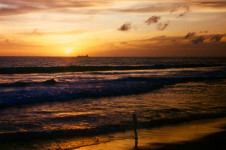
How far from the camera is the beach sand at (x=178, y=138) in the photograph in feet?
22.1

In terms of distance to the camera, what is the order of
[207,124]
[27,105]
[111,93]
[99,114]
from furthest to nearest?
[111,93], [27,105], [99,114], [207,124]

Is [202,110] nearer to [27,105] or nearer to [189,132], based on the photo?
[189,132]

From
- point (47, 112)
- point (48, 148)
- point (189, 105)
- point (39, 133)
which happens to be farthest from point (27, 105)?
point (189, 105)

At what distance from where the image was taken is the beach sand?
6.74 metres

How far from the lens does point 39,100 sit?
14.2m

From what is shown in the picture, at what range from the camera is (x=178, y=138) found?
7.46m

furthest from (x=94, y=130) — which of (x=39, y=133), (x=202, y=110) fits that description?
(x=202, y=110)

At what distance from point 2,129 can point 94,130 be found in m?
3.11

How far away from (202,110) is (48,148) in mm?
7420

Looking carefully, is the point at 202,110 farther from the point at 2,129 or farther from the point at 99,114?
the point at 2,129

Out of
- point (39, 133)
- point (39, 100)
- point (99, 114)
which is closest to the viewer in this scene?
point (39, 133)

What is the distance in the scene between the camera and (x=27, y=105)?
12.8 meters

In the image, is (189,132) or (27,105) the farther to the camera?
(27,105)

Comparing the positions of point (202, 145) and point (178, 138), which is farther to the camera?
point (178, 138)
